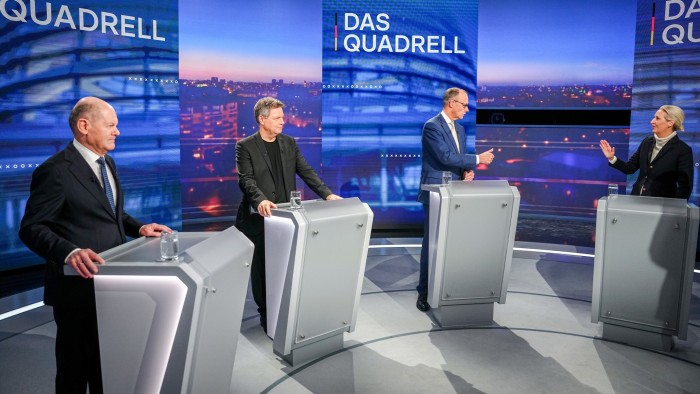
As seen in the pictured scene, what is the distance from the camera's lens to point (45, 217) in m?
1.89

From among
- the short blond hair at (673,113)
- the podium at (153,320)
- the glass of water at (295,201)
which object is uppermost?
the short blond hair at (673,113)

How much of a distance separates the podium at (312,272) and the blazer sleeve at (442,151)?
948 mm

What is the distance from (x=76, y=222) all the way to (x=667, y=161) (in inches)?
149

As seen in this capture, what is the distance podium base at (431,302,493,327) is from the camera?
3.80 m

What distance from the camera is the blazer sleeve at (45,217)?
1817mm

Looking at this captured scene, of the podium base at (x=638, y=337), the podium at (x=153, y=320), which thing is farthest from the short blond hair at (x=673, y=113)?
the podium at (x=153, y=320)

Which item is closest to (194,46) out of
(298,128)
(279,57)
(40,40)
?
(279,57)

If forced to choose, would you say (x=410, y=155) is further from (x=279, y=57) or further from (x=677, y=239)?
(x=677, y=239)

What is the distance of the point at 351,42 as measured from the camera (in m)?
6.66

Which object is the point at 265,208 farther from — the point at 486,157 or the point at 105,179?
the point at 486,157

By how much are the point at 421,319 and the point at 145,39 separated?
3.67 m

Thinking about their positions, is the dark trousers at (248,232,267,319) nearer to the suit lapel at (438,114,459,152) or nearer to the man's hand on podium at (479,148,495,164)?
the suit lapel at (438,114,459,152)

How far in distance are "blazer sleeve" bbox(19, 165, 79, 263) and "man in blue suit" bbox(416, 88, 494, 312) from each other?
247 centimetres

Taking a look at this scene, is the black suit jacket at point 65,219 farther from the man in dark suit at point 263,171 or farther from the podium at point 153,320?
the man in dark suit at point 263,171
